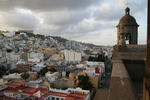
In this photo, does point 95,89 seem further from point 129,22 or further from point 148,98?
point 148,98

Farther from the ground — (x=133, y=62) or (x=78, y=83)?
(x=133, y=62)

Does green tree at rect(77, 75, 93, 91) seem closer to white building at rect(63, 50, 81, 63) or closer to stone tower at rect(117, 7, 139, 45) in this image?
stone tower at rect(117, 7, 139, 45)

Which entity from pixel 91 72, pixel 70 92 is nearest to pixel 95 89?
pixel 91 72

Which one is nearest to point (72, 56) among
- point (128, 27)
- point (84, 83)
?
point (84, 83)

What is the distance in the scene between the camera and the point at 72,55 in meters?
39.7

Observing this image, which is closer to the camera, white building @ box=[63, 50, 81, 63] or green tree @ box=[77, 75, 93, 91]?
green tree @ box=[77, 75, 93, 91]

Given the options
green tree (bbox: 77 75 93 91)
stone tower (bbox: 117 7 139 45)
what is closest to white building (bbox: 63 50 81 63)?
green tree (bbox: 77 75 93 91)

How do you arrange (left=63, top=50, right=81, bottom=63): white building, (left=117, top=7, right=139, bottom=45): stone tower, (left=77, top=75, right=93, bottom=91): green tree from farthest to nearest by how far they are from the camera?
(left=63, top=50, right=81, bottom=63): white building < (left=77, top=75, right=93, bottom=91): green tree < (left=117, top=7, right=139, bottom=45): stone tower

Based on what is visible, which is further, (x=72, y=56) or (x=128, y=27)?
(x=72, y=56)

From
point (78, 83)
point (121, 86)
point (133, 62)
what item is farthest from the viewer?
point (78, 83)

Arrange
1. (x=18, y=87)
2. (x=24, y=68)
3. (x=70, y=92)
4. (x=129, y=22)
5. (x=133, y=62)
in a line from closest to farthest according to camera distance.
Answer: (x=133, y=62), (x=129, y=22), (x=70, y=92), (x=18, y=87), (x=24, y=68)

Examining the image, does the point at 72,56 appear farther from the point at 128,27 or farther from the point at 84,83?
the point at 128,27

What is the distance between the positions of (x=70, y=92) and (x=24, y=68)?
722 inches

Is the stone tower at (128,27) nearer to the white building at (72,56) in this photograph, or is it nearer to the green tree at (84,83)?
the green tree at (84,83)
